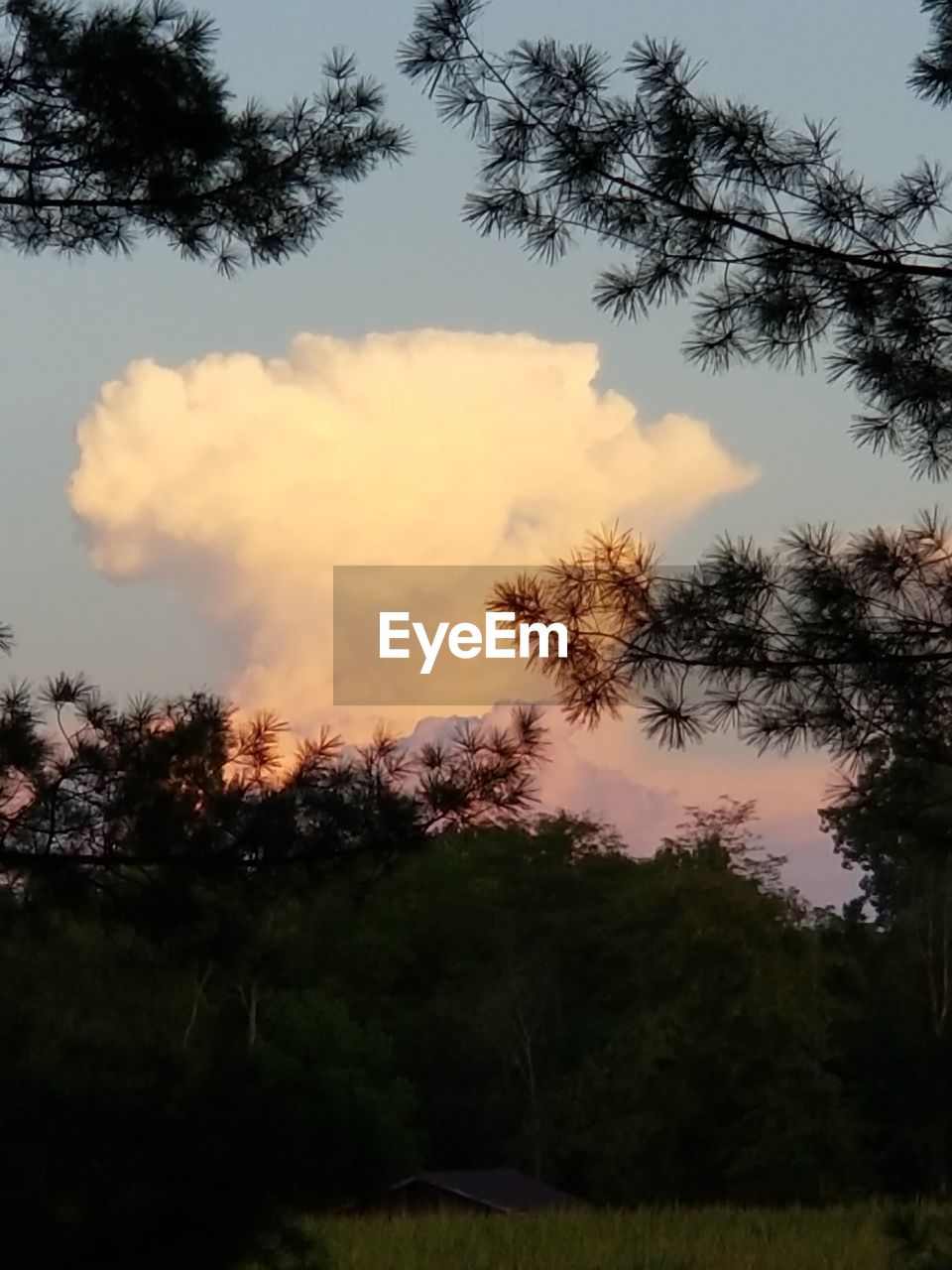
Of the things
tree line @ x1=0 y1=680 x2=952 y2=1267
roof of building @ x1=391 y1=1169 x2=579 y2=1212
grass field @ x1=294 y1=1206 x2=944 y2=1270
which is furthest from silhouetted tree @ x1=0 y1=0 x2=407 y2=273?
roof of building @ x1=391 y1=1169 x2=579 y2=1212

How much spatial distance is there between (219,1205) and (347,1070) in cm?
3053

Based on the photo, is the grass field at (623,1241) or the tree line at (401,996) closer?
the tree line at (401,996)

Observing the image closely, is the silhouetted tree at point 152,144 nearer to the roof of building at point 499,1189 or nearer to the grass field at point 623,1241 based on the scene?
the grass field at point 623,1241

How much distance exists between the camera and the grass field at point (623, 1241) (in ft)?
66.3

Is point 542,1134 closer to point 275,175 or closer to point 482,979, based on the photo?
point 482,979

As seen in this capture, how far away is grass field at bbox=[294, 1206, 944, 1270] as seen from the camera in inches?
796

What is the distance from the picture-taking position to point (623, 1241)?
73.6 feet

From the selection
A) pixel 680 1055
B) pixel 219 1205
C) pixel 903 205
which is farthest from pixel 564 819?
pixel 903 205

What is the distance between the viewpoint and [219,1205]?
945 centimetres

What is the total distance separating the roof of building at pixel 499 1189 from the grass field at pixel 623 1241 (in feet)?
25.6

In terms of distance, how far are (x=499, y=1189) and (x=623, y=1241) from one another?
42.7 ft

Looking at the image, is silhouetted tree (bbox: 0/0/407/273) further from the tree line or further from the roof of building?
the roof of building

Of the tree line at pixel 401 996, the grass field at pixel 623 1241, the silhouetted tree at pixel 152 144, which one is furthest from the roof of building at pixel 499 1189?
the silhouetted tree at pixel 152 144

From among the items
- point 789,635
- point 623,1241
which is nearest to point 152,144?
point 789,635
